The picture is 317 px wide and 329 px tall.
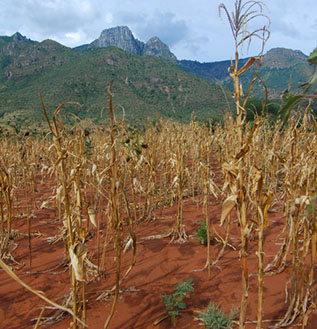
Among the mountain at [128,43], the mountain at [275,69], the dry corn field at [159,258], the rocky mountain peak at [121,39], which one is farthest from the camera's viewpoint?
the rocky mountain peak at [121,39]

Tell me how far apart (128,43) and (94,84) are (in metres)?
79.5

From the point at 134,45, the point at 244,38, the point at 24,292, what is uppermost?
the point at 134,45

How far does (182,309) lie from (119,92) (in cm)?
3614

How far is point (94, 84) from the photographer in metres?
37.9

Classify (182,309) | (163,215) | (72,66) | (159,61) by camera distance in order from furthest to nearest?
(159,61) < (72,66) < (163,215) < (182,309)

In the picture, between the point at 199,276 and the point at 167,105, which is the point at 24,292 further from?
the point at 167,105

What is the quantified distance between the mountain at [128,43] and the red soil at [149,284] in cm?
11201

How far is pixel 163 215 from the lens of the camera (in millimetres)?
4117

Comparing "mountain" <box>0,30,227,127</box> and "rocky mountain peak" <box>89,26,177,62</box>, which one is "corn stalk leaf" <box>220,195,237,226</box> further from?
"rocky mountain peak" <box>89,26,177,62</box>

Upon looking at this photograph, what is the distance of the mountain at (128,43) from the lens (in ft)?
356

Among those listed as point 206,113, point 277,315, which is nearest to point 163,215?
point 277,315

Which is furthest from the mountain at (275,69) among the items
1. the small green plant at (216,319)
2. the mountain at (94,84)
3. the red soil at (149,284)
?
the small green plant at (216,319)

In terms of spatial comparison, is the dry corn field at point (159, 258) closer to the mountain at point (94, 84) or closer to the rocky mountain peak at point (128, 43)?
the mountain at point (94, 84)

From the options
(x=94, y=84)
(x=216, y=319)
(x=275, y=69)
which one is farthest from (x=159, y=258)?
(x=275, y=69)
